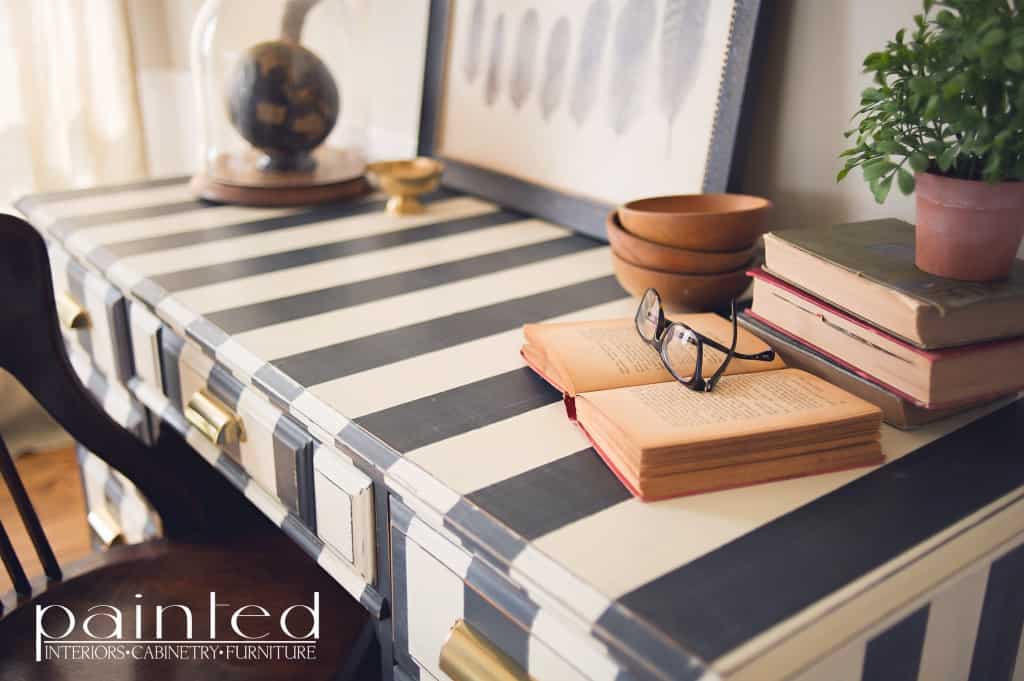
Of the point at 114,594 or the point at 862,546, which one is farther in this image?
the point at 114,594

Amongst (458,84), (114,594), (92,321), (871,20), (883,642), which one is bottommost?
(114,594)

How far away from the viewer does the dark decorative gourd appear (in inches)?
53.0

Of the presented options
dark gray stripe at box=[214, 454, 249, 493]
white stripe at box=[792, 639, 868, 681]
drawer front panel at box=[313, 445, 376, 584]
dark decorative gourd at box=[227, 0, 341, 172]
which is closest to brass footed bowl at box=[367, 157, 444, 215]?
dark decorative gourd at box=[227, 0, 341, 172]

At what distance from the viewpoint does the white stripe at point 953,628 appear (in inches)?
24.9

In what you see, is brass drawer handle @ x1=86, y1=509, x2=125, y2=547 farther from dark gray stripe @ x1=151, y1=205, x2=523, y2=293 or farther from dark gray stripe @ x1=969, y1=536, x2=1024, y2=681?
dark gray stripe @ x1=969, y1=536, x2=1024, y2=681

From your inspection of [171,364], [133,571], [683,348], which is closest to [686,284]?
[683,348]

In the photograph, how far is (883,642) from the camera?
0.59 meters

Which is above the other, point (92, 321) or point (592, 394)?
point (592, 394)

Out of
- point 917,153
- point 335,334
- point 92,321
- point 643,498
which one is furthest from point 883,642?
point 92,321

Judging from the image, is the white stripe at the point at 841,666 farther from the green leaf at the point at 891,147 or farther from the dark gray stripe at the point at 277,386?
the dark gray stripe at the point at 277,386

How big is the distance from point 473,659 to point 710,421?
24 cm

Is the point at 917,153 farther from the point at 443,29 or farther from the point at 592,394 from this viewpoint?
the point at 443,29

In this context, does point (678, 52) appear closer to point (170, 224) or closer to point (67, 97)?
point (170, 224)

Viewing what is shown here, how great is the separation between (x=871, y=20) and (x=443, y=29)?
0.67 m
